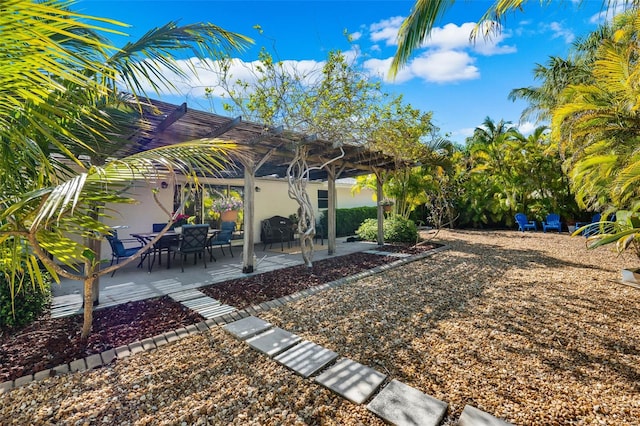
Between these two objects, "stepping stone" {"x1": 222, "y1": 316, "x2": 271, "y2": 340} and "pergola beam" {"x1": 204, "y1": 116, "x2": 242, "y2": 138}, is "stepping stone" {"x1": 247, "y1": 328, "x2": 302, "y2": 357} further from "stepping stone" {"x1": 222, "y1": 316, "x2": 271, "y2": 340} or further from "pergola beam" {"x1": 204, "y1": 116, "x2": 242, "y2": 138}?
"pergola beam" {"x1": 204, "y1": 116, "x2": 242, "y2": 138}

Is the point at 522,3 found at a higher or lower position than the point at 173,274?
higher

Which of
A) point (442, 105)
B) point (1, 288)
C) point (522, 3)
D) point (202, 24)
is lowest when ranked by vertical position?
point (1, 288)

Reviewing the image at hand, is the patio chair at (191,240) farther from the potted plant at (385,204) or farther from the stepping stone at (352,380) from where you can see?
the potted plant at (385,204)

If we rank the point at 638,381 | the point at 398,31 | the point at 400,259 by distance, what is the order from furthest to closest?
the point at 400,259, the point at 398,31, the point at 638,381

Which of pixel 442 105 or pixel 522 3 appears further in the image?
pixel 442 105

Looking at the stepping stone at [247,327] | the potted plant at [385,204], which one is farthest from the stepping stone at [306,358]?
the potted plant at [385,204]

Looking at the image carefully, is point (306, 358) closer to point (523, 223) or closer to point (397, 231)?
point (397, 231)

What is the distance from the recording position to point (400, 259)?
26.5 feet

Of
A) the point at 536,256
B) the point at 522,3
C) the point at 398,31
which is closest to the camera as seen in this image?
the point at 522,3

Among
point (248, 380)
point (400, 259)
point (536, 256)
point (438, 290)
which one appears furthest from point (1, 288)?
point (536, 256)

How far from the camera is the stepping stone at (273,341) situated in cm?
324

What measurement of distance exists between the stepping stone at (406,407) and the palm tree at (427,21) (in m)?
5.14

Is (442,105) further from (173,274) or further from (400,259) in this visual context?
(173,274)

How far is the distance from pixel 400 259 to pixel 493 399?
5732mm
